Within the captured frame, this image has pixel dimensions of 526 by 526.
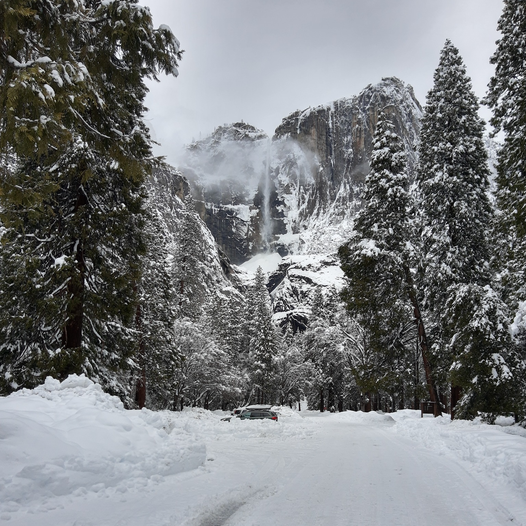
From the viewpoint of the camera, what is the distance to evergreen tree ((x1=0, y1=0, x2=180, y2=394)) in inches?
234

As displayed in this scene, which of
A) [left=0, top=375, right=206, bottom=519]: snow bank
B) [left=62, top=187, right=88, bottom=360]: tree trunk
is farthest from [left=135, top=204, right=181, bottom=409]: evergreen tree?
[left=0, top=375, right=206, bottom=519]: snow bank

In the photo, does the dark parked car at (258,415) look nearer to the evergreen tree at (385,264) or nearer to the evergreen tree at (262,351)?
the evergreen tree at (385,264)

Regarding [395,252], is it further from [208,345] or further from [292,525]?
[208,345]

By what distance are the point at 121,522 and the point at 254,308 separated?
1764 inches

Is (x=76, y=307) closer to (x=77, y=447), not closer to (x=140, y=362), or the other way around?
(x=77, y=447)

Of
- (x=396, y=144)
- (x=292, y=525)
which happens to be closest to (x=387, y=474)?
(x=292, y=525)

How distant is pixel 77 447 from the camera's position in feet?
18.8

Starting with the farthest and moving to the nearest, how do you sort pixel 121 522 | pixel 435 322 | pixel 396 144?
pixel 396 144 → pixel 435 322 → pixel 121 522

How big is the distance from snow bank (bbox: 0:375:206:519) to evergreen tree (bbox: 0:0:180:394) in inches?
121

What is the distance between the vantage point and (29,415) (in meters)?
6.60

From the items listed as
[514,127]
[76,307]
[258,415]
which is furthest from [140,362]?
[514,127]

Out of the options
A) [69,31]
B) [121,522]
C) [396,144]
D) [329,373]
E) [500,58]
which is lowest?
[121,522]

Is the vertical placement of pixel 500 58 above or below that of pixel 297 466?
above

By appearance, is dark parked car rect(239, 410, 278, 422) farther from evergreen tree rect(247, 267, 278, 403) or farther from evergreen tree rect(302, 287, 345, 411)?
evergreen tree rect(302, 287, 345, 411)
